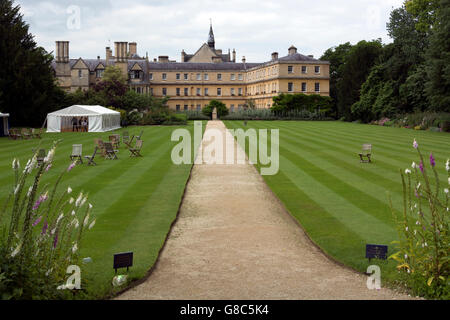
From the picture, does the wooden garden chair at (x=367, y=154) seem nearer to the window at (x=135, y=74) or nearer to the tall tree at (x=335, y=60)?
the tall tree at (x=335, y=60)

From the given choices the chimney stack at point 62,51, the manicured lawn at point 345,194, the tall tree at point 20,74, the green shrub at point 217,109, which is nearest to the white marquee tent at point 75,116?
the tall tree at point 20,74

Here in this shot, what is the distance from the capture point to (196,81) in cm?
10250

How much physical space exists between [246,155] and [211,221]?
13.3 meters

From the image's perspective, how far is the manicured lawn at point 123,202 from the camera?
809cm

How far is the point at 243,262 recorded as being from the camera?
26.8 feet

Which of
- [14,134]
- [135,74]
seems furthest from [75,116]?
[135,74]

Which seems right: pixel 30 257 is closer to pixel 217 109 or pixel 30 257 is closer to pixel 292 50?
pixel 217 109

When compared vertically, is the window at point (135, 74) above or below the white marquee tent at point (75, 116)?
above

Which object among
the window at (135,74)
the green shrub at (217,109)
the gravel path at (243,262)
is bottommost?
the gravel path at (243,262)

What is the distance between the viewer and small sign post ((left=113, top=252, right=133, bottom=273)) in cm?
728

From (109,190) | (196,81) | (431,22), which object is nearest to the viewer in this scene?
(109,190)

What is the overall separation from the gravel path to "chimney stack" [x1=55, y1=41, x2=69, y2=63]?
82.7m
